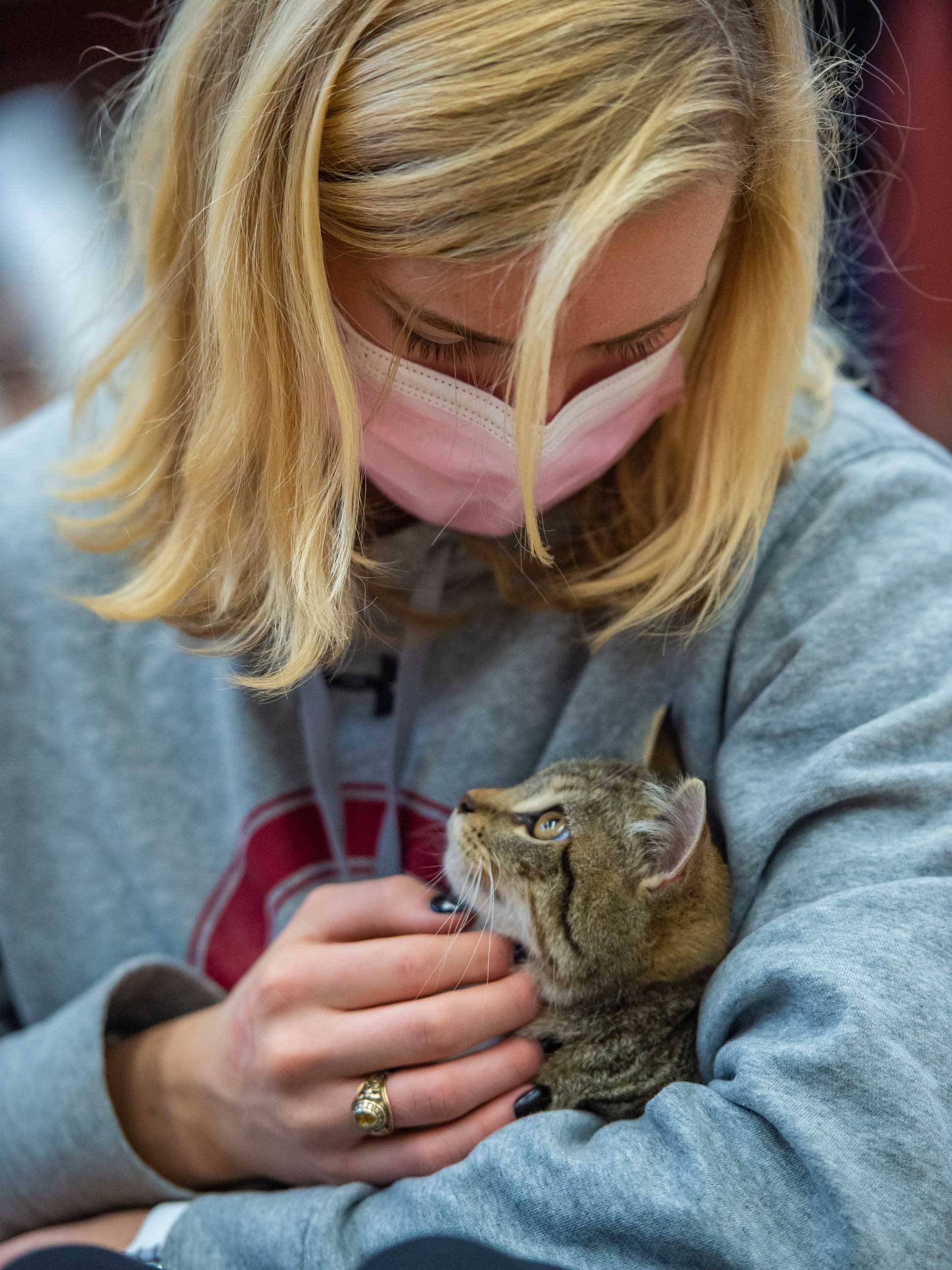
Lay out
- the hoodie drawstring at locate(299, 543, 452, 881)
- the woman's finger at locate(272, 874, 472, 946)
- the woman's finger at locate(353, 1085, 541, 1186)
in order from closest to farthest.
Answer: the woman's finger at locate(353, 1085, 541, 1186)
the woman's finger at locate(272, 874, 472, 946)
the hoodie drawstring at locate(299, 543, 452, 881)

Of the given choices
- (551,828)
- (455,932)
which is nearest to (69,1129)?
(455,932)

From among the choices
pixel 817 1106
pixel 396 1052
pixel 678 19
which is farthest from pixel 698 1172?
pixel 678 19

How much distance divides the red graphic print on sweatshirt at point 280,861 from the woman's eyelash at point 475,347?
58cm

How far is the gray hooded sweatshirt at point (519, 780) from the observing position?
756 mm

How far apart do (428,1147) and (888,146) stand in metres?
1.40

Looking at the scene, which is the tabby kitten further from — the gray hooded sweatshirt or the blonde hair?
the blonde hair

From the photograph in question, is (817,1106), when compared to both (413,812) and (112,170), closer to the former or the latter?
(413,812)

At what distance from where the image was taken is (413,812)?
1249 millimetres

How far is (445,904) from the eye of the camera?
1.09 m

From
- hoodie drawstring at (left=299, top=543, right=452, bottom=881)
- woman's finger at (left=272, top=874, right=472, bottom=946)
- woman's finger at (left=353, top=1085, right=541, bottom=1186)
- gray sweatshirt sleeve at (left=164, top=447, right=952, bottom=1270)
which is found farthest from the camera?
hoodie drawstring at (left=299, top=543, right=452, bottom=881)

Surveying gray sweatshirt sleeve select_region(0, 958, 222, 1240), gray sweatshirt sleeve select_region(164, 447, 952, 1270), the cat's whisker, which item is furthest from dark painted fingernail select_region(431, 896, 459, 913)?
gray sweatshirt sleeve select_region(0, 958, 222, 1240)

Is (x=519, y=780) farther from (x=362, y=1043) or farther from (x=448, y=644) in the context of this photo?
(x=362, y=1043)

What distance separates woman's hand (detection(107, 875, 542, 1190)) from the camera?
98cm

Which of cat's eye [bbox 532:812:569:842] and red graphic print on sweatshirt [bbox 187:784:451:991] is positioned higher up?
cat's eye [bbox 532:812:569:842]
